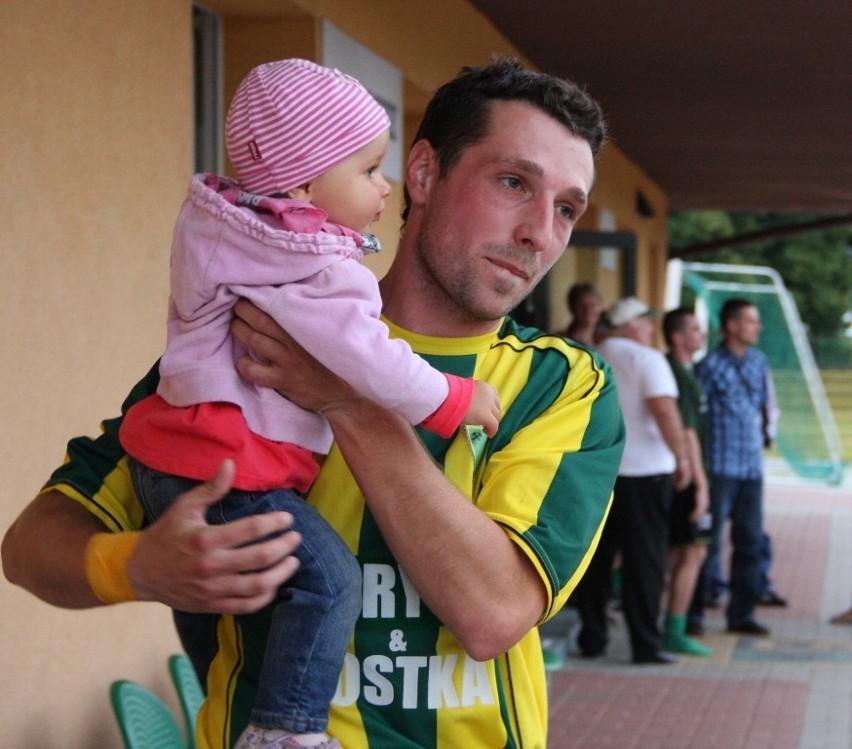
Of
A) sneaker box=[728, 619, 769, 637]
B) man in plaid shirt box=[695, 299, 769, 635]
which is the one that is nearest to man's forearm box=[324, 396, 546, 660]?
man in plaid shirt box=[695, 299, 769, 635]

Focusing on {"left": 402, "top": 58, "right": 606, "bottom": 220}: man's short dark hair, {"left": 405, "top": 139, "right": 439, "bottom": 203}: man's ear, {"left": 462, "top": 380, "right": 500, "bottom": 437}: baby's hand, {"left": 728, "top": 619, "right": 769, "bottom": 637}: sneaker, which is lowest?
{"left": 728, "top": 619, "right": 769, "bottom": 637}: sneaker

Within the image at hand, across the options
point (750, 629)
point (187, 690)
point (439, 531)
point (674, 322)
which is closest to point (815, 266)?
point (750, 629)

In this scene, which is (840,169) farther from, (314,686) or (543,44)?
(314,686)

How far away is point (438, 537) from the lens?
1.94 metres

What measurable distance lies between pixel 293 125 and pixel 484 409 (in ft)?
1.65

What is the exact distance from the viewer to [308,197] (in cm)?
210

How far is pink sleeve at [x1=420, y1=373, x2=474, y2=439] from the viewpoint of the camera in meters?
2.00

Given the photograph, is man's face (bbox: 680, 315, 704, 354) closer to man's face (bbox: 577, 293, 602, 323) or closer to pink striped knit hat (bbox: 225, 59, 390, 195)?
man's face (bbox: 577, 293, 602, 323)

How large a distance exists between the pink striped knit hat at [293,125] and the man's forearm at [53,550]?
1.84ft

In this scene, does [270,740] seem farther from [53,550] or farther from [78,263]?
[78,263]

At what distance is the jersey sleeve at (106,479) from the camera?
217 cm

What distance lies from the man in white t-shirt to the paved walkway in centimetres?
38

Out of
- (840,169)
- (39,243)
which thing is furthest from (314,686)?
(840,169)

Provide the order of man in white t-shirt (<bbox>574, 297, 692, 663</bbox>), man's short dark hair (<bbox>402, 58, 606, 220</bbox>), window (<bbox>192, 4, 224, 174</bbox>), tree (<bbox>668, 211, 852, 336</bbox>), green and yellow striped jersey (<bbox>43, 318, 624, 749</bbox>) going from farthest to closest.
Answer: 1. tree (<bbox>668, 211, 852, 336</bbox>)
2. man in white t-shirt (<bbox>574, 297, 692, 663</bbox>)
3. window (<bbox>192, 4, 224, 174</bbox>)
4. man's short dark hair (<bbox>402, 58, 606, 220</bbox>)
5. green and yellow striped jersey (<bbox>43, 318, 624, 749</bbox>)
